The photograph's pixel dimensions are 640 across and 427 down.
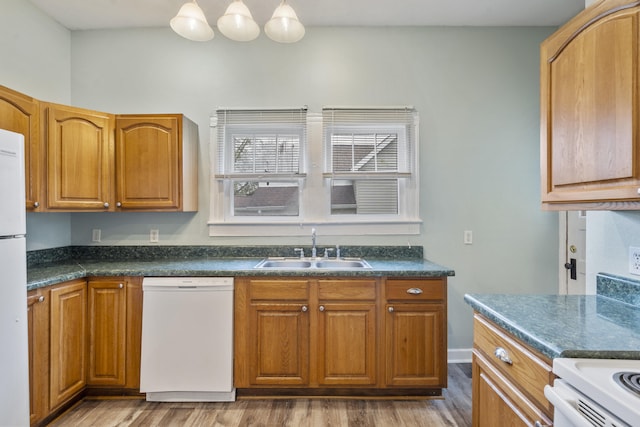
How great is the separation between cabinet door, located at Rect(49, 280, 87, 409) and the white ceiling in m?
2.16

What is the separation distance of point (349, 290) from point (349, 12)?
7.26ft

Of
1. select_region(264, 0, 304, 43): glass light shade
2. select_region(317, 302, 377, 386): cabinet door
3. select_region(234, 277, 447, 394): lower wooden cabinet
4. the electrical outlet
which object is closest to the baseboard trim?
select_region(234, 277, 447, 394): lower wooden cabinet

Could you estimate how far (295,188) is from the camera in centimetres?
291

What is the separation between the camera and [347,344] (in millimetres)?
2211

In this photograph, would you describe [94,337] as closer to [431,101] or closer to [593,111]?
[593,111]

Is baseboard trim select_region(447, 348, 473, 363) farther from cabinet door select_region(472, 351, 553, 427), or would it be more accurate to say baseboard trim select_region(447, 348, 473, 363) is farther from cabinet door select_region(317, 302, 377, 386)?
cabinet door select_region(472, 351, 553, 427)

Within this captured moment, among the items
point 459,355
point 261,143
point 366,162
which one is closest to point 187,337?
point 261,143

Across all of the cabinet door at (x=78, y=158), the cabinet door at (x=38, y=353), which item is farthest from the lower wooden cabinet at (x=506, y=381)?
the cabinet door at (x=78, y=158)

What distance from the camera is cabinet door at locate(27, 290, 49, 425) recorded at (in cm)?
184

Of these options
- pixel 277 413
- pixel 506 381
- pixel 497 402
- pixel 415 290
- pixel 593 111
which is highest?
pixel 593 111

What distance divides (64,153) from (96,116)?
361 millimetres

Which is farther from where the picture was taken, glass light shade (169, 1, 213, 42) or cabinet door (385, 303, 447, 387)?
cabinet door (385, 303, 447, 387)

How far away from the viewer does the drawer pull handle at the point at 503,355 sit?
120 cm

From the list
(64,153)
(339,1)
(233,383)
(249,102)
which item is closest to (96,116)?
(64,153)
